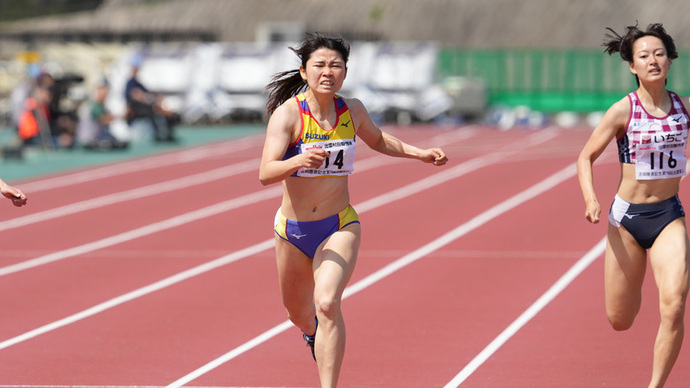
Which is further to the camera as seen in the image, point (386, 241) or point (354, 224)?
point (386, 241)

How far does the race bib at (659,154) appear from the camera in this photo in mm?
6387

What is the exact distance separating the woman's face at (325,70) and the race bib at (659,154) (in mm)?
1583

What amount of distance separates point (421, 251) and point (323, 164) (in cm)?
668

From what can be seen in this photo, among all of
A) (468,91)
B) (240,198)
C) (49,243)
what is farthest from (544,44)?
→ (49,243)

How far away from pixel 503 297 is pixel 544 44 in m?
58.3

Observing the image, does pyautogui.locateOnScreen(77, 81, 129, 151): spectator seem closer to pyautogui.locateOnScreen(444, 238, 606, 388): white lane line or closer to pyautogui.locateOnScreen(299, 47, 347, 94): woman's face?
pyautogui.locateOnScreen(444, 238, 606, 388): white lane line

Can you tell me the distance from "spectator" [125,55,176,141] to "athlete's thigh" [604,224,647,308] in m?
20.3

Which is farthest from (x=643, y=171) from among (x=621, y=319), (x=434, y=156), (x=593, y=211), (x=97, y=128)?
(x=97, y=128)

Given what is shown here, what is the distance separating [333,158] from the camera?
20.7 feet

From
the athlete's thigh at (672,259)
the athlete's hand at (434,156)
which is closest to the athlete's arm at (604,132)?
the athlete's thigh at (672,259)

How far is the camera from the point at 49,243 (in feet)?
45.4

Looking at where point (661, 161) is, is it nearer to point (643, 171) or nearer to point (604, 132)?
point (643, 171)

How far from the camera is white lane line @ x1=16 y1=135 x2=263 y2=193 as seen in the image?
66.3ft

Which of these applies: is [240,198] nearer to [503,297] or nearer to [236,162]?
[236,162]
